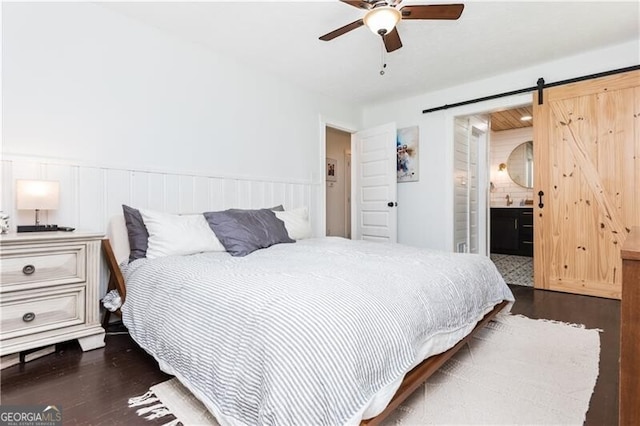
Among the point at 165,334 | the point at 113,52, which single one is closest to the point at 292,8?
the point at 113,52

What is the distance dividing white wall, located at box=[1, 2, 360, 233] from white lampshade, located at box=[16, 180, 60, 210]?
235 millimetres

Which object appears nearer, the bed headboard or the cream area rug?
the cream area rug

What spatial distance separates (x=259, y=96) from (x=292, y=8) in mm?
1250

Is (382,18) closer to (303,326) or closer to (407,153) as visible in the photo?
(303,326)

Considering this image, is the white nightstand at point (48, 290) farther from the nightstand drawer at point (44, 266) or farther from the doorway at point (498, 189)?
the doorway at point (498, 189)

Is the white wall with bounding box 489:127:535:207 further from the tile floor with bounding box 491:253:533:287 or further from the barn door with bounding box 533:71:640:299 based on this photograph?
the barn door with bounding box 533:71:640:299

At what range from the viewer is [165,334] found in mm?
1527

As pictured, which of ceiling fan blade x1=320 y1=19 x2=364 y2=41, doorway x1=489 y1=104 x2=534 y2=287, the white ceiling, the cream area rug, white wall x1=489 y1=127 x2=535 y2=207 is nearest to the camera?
the cream area rug

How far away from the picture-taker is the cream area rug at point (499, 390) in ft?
4.60

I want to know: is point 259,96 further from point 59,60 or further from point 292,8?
point 59,60

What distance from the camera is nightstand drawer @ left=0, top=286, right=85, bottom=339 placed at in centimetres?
174

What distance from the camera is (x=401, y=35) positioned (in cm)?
299

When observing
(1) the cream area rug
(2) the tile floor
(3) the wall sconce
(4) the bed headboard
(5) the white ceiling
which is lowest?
(1) the cream area rug

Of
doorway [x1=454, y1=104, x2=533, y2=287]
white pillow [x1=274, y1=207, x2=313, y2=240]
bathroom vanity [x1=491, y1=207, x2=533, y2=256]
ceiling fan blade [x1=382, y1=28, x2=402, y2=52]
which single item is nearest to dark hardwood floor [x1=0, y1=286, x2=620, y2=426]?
white pillow [x1=274, y1=207, x2=313, y2=240]
